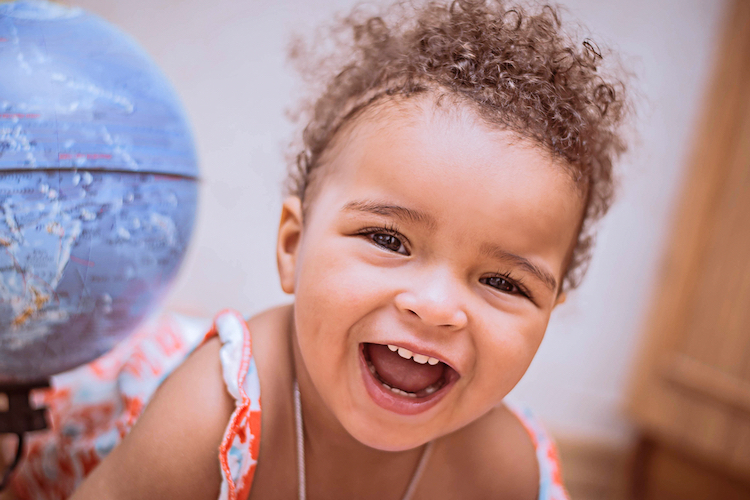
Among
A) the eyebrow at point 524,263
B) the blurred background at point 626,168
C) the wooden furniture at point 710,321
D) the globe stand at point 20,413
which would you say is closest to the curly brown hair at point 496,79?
the eyebrow at point 524,263

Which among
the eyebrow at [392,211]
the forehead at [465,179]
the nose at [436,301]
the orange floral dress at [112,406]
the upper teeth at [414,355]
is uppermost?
the forehead at [465,179]

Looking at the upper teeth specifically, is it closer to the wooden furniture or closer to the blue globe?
the blue globe

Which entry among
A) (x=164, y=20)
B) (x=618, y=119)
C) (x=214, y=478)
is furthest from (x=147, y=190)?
(x=164, y=20)

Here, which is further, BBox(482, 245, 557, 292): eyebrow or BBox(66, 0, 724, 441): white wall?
BBox(66, 0, 724, 441): white wall

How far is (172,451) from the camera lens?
73cm

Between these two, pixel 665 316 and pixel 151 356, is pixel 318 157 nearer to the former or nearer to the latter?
pixel 151 356

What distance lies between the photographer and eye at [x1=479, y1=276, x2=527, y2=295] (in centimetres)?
71

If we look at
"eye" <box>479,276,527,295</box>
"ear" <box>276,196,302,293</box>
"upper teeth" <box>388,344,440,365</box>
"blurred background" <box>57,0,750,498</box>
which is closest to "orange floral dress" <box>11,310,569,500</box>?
"ear" <box>276,196,302,293</box>

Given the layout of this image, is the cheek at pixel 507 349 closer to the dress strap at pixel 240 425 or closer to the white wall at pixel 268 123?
the dress strap at pixel 240 425

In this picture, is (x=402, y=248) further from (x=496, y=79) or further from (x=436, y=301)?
(x=496, y=79)

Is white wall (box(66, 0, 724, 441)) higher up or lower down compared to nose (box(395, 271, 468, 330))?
higher up

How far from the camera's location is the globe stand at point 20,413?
2.85 feet

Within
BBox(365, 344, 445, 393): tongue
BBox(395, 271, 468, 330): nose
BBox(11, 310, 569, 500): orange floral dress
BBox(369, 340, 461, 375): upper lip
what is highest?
BBox(395, 271, 468, 330): nose

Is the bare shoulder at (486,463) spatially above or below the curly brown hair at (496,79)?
below
